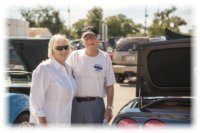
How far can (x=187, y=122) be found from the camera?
3180 millimetres

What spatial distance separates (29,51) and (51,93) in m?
2.39

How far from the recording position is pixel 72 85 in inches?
148

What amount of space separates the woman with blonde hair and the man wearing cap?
404 mm

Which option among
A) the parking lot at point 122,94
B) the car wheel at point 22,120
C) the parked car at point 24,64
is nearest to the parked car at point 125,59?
the parking lot at point 122,94

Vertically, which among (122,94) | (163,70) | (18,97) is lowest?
(122,94)

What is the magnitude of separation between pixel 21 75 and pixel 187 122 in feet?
11.6

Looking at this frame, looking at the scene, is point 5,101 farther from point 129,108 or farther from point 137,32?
point 137,32

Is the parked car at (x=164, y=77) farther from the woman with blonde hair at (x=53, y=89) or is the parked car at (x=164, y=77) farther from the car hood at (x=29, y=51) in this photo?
the car hood at (x=29, y=51)

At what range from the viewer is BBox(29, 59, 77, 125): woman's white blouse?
3.54 meters

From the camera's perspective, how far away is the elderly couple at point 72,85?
140 inches

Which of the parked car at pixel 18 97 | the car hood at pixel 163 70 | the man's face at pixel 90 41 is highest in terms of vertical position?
the man's face at pixel 90 41

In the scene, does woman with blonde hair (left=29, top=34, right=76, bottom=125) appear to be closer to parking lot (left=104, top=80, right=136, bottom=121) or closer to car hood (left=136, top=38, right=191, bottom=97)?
car hood (left=136, top=38, right=191, bottom=97)

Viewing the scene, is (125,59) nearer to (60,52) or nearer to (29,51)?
(29,51)

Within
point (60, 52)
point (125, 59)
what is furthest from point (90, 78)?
point (125, 59)
